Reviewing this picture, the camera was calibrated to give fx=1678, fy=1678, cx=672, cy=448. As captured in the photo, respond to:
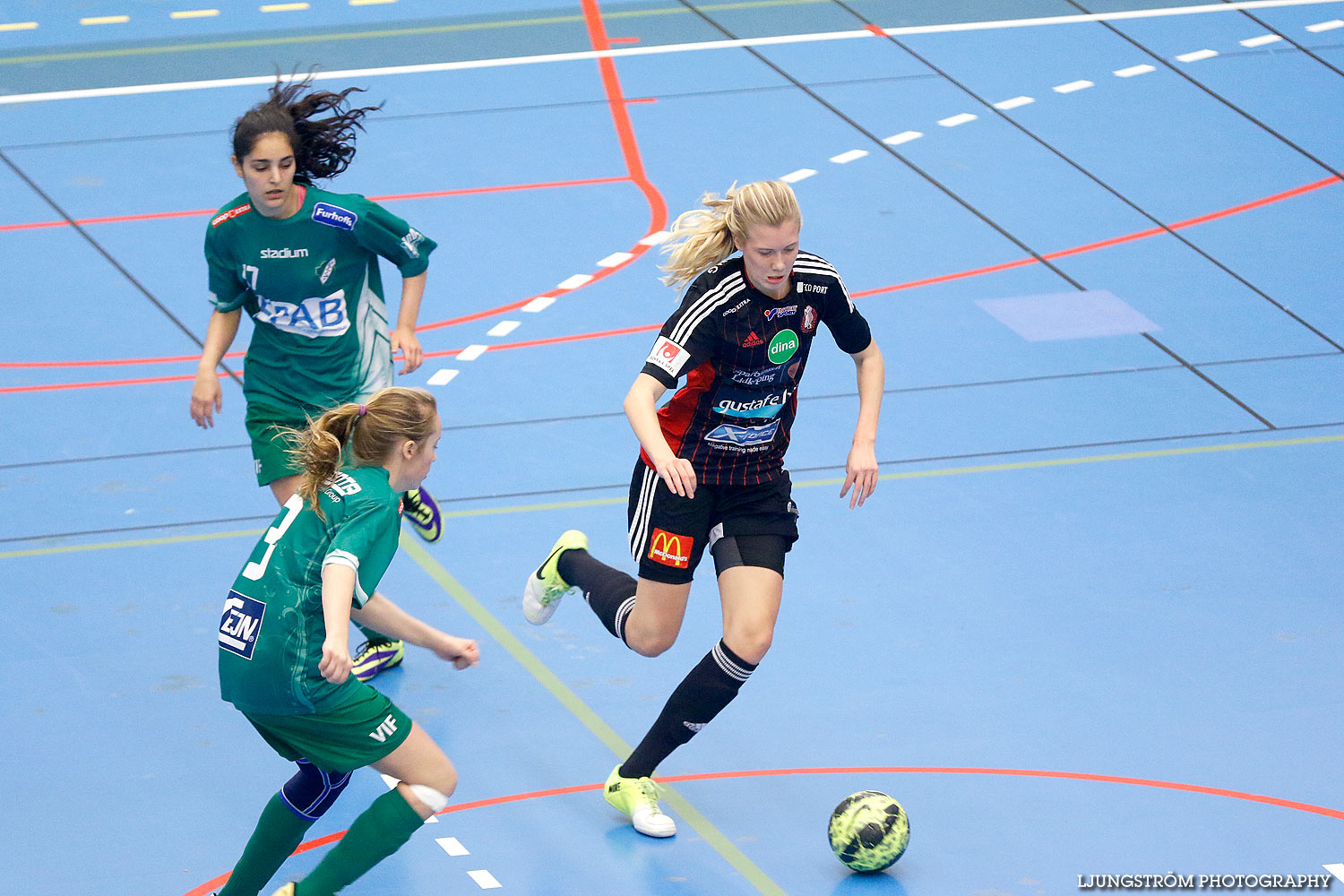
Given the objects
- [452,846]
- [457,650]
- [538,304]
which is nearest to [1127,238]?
[538,304]

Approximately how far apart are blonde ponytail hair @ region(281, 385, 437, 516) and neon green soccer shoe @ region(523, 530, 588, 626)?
5.33 ft

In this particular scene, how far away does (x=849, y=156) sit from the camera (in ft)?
36.5

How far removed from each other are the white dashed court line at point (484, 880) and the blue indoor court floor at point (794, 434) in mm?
40

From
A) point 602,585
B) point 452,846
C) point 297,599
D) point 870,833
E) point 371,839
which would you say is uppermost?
point 297,599

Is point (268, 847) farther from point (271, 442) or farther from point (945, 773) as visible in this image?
point (945, 773)

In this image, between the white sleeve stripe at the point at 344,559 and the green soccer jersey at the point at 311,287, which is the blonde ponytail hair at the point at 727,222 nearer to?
the green soccer jersey at the point at 311,287

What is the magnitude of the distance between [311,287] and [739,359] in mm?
1690

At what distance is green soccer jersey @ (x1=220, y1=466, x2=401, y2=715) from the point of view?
14.1 ft

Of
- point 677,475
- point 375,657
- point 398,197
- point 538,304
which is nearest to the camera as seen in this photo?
point 677,475

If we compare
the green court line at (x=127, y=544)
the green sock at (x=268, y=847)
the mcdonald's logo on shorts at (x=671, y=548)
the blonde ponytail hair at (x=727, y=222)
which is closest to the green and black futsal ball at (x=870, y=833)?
the mcdonald's logo on shorts at (x=671, y=548)

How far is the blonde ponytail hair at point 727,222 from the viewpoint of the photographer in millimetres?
4836

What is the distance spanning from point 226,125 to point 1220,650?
7.68 meters

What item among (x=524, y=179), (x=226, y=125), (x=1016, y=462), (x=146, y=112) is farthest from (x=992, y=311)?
(x=146, y=112)

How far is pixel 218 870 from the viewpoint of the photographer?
5.06m
